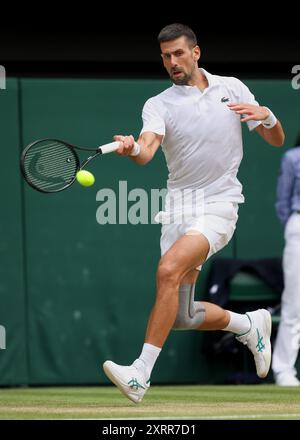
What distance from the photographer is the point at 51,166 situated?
7016 millimetres

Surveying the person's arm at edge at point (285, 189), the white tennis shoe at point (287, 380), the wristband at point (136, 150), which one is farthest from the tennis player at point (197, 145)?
the white tennis shoe at point (287, 380)

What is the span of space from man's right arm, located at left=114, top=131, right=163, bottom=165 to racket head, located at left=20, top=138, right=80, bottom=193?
276 mm

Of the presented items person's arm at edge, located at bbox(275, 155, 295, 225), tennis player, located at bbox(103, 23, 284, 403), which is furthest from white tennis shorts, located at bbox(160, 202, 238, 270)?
person's arm at edge, located at bbox(275, 155, 295, 225)

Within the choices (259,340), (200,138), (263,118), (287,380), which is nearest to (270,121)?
(263,118)

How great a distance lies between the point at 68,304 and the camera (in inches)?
405

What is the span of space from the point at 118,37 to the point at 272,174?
1.70 metres

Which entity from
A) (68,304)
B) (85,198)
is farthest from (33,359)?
(85,198)

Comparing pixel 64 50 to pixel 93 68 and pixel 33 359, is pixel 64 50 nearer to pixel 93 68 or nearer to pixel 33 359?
pixel 93 68

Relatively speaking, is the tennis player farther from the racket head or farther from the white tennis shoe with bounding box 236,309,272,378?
the racket head

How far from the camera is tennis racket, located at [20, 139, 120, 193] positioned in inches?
272

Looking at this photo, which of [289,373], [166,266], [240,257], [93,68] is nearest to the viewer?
[166,266]

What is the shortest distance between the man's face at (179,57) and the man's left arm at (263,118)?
1.12ft

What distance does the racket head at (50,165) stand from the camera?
691cm

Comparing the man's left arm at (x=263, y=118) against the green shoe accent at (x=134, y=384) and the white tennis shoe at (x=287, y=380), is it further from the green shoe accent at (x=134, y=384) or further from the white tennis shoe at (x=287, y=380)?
the white tennis shoe at (x=287, y=380)
